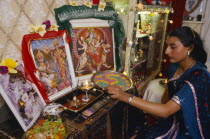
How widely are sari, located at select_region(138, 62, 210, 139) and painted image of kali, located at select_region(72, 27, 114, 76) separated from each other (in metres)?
0.92

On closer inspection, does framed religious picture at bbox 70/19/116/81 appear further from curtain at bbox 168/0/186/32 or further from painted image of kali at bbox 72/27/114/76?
curtain at bbox 168/0/186/32

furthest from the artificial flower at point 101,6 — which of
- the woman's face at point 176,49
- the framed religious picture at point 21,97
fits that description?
the framed religious picture at point 21,97

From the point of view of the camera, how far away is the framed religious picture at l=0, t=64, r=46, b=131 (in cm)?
104

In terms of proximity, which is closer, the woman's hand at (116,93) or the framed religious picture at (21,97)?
the framed religious picture at (21,97)

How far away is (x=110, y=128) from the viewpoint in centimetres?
148

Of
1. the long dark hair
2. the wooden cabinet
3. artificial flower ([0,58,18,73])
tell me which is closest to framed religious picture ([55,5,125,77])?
the wooden cabinet

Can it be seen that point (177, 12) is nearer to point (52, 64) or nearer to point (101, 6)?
point (101, 6)

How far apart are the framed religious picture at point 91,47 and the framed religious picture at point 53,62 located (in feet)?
0.42

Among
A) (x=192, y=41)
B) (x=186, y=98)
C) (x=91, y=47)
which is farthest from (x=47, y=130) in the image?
(x=192, y=41)

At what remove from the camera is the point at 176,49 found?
156cm

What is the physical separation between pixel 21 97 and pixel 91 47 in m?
0.97

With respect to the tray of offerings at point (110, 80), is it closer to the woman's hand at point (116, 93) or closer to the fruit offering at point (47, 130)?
the woman's hand at point (116, 93)

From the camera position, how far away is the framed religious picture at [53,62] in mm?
1315

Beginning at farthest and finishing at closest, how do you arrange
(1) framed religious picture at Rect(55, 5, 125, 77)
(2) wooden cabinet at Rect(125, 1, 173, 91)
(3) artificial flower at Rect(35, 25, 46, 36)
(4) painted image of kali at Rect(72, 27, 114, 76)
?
(2) wooden cabinet at Rect(125, 1, 173, 91) < (4) painted image of kali at Rect(72, 27, 114, 76) < (1) framed religious picture at Rect(55, 5, 125, 77) < (3) artificial flower at Rect(35, 25, 46, 36)
